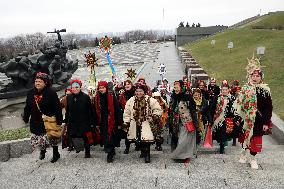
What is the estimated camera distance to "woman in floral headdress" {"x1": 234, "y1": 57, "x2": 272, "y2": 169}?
4.79 m

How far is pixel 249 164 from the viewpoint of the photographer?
4879 mm

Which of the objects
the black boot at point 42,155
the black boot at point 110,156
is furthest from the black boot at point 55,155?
the black boot at point 110,156

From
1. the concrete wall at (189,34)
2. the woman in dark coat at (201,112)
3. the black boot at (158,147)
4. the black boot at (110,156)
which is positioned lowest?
the black boot at (158,147)

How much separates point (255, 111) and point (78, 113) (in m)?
2.89

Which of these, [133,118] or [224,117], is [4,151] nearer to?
[133,118]

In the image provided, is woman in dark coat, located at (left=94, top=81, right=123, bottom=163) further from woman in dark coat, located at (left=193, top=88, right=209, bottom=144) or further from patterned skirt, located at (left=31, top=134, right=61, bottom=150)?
woman in dark coat, located at (left=193, top=88, right=209, bottom=144)

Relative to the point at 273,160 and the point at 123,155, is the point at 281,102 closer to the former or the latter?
the point at 273,160

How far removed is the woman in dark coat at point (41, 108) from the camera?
5.17 meters

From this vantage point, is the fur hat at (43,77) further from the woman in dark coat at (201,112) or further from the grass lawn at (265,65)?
the grass lawn at (265,65)

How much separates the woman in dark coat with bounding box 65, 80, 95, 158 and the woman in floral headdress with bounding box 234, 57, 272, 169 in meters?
2.57

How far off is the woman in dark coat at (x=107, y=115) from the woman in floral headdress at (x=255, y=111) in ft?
7.02

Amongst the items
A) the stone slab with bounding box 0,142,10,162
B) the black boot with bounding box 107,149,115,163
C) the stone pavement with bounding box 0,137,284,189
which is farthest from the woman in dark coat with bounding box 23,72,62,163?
the black boot with bounding box 107,149,115,163

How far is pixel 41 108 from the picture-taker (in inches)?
205

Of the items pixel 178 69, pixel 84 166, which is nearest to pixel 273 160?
pixel 84 166
